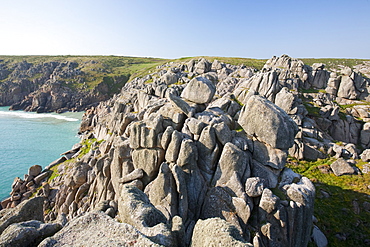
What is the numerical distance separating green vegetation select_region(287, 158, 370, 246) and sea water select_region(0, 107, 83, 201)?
47.2 m

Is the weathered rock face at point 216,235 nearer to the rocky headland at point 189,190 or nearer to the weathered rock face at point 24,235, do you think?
the rocky headland at point 189,190

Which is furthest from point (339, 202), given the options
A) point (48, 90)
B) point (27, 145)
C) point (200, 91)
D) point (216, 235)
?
point (48, 90)

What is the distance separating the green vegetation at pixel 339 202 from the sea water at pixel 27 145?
47234 millimetres

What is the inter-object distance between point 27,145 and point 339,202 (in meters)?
72.8

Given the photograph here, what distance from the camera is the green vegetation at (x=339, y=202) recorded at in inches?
765

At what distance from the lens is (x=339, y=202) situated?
24.1 m

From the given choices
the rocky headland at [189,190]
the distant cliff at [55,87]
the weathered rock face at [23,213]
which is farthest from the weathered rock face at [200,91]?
the distant cliff at [55,87]

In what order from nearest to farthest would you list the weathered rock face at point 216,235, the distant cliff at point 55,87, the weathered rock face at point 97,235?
1. the weathered rock face at point 216,235
2. the weathered rock face at point 97,235
3. the distant cliff at point 55,87

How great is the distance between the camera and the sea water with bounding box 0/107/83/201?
3957 centimetres

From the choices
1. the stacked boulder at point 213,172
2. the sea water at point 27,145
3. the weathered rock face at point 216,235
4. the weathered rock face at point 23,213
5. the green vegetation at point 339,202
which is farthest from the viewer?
the sea water at point 27,145

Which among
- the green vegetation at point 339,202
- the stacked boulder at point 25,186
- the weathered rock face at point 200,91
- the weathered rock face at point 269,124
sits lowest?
the stacked boulder at point 25,186

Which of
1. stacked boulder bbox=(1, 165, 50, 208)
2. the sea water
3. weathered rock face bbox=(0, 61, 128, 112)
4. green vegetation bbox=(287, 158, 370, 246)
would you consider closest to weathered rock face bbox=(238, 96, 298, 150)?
green vegetation bbox=(287, 158, 370, 246)

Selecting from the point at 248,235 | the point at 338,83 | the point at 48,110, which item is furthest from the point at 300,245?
the point at 48,110

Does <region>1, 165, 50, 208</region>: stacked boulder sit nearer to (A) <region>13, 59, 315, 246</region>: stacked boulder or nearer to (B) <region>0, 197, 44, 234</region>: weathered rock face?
(A) <region>13, 59, 315, 246</region>: stacked boulder
